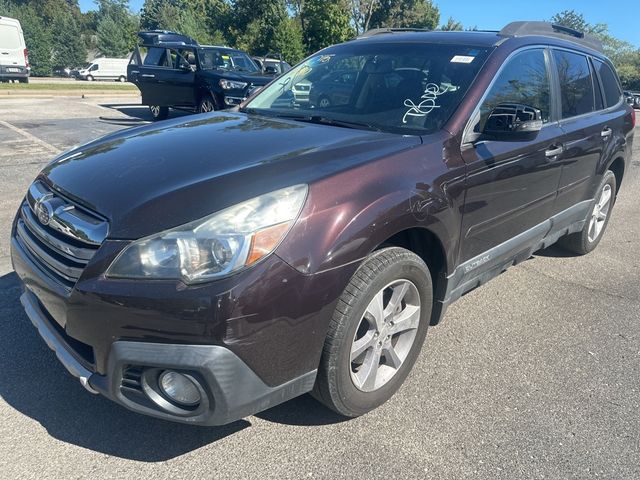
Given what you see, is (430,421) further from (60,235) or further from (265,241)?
(60,235)

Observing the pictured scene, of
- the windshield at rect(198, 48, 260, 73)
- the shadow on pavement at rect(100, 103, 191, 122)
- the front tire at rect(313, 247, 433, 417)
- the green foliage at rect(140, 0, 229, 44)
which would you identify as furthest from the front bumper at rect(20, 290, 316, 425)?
the green foliage at rect(140, 0, 229, 44)

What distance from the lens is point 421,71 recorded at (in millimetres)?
3262

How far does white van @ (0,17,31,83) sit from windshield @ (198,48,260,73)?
689 inches

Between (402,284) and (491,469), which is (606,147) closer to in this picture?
(402,284)

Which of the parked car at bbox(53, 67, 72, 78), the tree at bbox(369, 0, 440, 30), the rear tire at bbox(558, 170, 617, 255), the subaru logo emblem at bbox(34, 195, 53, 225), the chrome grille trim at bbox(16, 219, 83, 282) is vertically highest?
the tree at bbox(369, 0, 440, 30)

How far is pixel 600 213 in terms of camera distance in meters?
5.06

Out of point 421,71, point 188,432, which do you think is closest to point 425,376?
point 188,432

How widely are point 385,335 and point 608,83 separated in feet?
12.3

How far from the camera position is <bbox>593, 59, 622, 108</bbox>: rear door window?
15.4 ft

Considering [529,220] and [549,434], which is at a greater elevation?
[529,220]

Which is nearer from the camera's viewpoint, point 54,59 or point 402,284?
point 402,284

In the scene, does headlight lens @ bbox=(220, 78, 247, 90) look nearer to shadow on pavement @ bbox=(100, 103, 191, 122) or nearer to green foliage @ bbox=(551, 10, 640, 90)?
shadow on pavement @ bbox=(100, 103, 191, 122)

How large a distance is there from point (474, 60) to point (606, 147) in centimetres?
205

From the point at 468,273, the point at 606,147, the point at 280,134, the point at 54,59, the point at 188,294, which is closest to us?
the point at 188,294
